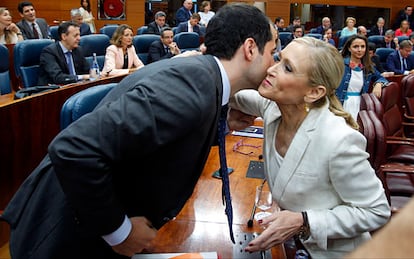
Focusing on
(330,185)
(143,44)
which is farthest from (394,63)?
(330,185)

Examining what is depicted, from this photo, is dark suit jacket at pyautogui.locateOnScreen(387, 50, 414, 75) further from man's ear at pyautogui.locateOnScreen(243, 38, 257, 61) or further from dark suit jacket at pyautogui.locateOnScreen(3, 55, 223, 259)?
dark suit jacket at pyautogui.locateOnScreen(3, 55, 223, 259)

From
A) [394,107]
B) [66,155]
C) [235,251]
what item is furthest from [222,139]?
[394,107]

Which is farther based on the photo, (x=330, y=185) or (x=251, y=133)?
(x=251, y=133)

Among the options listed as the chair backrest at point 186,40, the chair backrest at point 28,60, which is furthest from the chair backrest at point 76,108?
the chair backrest at point 186,40

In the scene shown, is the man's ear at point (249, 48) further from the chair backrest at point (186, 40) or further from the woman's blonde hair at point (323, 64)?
the chair backrest at point (186, 40)

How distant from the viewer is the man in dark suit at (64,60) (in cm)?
411

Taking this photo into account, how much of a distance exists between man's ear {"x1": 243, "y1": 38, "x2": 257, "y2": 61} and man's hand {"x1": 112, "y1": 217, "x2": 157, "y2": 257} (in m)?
0.56

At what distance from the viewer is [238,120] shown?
5.48 ft

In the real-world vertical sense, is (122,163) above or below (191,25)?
below

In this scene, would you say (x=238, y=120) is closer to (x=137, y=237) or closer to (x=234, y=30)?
(x=234, y=30)

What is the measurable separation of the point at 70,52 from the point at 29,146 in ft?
8.44

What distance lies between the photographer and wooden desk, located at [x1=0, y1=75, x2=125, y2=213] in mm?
2049

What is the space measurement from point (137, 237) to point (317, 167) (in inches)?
22.2

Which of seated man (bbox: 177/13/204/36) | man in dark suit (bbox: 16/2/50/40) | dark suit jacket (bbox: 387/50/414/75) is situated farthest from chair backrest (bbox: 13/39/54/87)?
dark suit jacket (bbox: 387/50/414/75)
